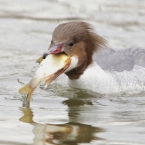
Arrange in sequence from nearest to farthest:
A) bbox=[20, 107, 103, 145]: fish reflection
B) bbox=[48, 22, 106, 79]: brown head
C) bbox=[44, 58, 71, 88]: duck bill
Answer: bbox=[20, 107, 103, 145]: fish reflection → bbox=[44, 58, 71, 88]: duck bill → bbox=[48, 22, 106, 79]: brown head

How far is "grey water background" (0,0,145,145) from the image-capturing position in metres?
7.08

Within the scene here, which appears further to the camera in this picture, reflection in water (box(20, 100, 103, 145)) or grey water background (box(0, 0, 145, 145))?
grey water background (box(0, 0, 145, 145))

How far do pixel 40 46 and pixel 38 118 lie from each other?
4.10m

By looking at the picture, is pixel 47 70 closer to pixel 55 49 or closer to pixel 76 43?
pixel 55 49

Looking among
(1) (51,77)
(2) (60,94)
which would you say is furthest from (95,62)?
(1) (51,77)

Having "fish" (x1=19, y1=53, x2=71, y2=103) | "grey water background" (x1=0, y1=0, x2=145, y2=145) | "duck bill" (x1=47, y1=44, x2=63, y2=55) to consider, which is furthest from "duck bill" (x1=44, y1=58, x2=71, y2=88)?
"grey water background" (x1=0, y1=0, x2=145, y2=145)

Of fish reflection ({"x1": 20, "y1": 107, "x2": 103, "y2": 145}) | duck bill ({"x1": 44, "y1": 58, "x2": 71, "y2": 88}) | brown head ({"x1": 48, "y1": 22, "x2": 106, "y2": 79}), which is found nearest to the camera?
fish reflection ({"x1": 20, "y1": 107, "x2": 103, "y2": 145})

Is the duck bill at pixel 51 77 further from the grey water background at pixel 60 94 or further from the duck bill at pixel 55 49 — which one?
the grey water background at pixel 60 94

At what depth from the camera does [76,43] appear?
862cm

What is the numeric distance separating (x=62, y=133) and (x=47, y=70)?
3.65 ft

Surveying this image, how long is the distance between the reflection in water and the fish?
34cm

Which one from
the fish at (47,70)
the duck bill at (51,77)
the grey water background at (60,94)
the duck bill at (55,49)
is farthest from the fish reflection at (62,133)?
the duck bill at (55,49)

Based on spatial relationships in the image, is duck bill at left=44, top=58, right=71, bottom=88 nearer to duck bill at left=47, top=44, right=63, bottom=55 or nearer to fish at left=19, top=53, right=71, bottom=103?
fish at left=19, top=53, right=71, bottom=103

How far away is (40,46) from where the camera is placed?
11.7 meters
